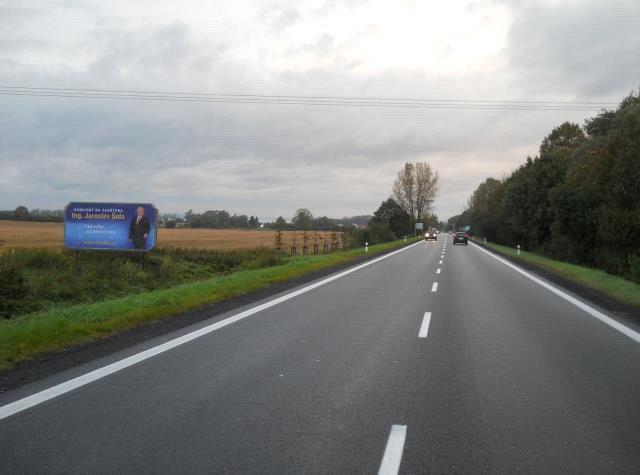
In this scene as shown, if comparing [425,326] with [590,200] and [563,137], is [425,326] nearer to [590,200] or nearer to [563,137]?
[590,200]

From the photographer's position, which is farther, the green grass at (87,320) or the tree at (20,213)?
the tree at (20,213)

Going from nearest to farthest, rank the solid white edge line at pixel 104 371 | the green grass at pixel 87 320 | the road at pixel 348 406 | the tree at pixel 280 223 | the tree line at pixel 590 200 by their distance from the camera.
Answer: the road at pixel 348 406
the solid white edge line at pixel 104 371
the green grass at pixel 87 320
the tree line at pixel 590 200
the tree at pixel 280 223

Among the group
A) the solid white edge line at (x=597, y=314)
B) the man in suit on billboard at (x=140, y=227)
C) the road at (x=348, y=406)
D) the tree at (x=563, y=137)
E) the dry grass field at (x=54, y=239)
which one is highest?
the tree at (x=563, y=137)

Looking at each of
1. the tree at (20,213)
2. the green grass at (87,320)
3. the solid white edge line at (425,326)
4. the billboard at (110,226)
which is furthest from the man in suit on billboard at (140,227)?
the tree at (20,213)

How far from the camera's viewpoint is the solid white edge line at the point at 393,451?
13.2 ft

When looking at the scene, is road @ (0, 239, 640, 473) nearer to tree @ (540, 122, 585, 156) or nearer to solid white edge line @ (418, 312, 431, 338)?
solid white edge line @ (418, 312, 431, 338)

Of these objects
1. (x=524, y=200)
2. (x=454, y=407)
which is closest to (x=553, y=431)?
(x=454, y=407)

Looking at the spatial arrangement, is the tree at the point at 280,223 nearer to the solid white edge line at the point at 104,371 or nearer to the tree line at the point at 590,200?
the tree line at the point at 590,200

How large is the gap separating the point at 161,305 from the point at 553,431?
348 inches

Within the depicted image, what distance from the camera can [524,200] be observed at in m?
54.3

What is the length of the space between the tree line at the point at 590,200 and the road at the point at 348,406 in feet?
47.7

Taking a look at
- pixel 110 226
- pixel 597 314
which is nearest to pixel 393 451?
pixel 597 314

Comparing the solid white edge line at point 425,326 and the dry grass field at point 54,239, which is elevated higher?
the dry grass field at point 54,239

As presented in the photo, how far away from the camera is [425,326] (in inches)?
393
